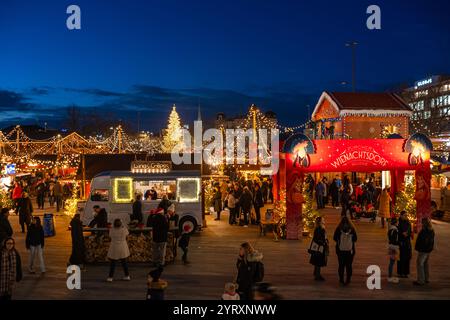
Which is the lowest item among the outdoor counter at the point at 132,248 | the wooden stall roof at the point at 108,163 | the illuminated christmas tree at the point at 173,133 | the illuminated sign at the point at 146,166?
the outdoor counter at the point at 132,248

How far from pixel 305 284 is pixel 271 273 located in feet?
4.00

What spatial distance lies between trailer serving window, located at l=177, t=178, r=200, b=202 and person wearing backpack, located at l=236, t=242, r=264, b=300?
9910 millimetres

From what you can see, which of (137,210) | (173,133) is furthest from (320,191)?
(173,133)

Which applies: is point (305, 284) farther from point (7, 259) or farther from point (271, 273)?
point (7, 259)

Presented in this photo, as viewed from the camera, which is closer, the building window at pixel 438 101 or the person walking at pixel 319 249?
the person walking at pixel 319 249

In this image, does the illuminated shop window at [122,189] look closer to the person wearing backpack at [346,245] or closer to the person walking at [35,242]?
the person walking at [35,242]

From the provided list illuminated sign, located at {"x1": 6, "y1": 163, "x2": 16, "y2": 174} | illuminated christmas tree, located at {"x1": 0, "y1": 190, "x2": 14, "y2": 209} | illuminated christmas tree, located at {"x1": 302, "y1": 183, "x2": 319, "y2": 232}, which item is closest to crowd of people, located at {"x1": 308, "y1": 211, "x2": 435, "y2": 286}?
illuminated christmas tree, located at {"x1": 302, "y1": 183, "x2": 319, "y2": 232}

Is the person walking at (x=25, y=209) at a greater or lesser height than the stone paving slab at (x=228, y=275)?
greater

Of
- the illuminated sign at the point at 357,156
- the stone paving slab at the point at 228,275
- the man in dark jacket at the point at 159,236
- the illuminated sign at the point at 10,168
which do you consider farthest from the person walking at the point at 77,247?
the illuminated sign at the point at 10,168

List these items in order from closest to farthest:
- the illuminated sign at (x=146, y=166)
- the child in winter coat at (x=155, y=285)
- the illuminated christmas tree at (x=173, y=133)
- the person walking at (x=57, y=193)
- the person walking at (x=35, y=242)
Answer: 1. the child in winter coat at (x=155, y=285)
2. the person walking at (x=35, y=242)
3. the illuminated sign at (x=146, y=166)
4. the person walking at (x=57, y=193)
5. the illuminated christmas tree at (x=173, y=133)

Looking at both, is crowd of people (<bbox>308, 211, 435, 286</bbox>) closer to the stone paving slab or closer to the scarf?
the stone paving slab

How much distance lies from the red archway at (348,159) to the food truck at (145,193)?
10.7ft

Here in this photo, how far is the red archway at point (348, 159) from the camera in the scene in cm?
1716
